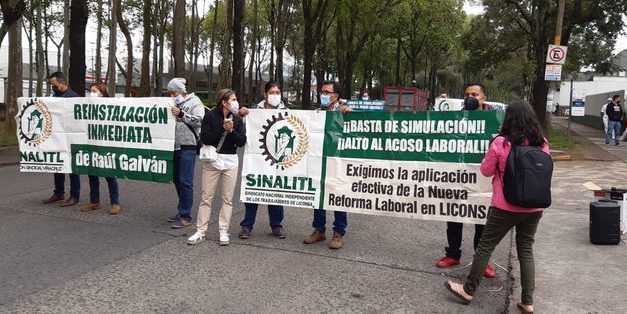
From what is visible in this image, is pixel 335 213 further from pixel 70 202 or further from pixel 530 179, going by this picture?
pixel 70 202

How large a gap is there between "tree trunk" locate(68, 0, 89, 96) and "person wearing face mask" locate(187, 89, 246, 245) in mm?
11229

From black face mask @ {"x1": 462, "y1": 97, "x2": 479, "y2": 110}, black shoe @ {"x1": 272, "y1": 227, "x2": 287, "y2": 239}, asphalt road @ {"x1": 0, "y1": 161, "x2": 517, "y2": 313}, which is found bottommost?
asphalt road @ {"x1": 0, "y1": 161, "x2": 517, "y2": 313}

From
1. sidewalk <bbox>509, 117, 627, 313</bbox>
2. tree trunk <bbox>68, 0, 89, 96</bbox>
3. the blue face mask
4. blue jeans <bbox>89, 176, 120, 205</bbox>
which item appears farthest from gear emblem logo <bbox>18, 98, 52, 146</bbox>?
tree trunk <bbox>68, 0, 89, 96</bbox>

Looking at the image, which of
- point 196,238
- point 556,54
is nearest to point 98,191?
point 196,238

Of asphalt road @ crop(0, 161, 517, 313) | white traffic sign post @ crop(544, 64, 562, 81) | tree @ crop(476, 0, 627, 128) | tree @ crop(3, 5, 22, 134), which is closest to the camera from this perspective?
asphalt road @ crop(0, 161, 517, 313)

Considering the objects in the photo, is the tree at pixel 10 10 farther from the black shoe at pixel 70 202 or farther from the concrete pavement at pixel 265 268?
the black shoe at pixel 70 202

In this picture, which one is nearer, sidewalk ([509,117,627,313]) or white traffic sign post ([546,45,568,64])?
sidewalk ([509,117,627,313])

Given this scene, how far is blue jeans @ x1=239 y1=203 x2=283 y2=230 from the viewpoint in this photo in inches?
267

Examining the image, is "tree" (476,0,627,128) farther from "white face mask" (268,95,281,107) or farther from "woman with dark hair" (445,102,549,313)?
"woman with dark hair" (445,102,549,313)

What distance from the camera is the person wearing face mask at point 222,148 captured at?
6.36 m

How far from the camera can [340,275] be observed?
18.1 ft

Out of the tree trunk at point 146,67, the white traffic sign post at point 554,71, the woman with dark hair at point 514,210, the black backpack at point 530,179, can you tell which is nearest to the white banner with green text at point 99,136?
the woman with dark hair at point 514,210

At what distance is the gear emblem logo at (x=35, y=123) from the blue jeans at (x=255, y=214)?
347cm

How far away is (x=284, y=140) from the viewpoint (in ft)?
21.7
